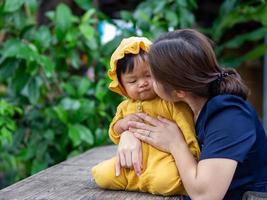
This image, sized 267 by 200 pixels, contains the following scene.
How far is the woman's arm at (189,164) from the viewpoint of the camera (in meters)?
1.50

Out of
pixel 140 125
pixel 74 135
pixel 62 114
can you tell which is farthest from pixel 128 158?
pixel 62 114

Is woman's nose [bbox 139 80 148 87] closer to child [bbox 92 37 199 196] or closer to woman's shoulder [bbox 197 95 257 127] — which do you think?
child [bbox 92 37 199 196]

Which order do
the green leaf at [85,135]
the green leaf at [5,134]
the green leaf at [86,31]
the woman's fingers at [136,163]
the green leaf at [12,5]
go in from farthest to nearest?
the green leaf at [86,31], the green leaf at [12,5], the green leaf at [85,135], the green leaf at [5,134], the woman's fingers at [136,163]

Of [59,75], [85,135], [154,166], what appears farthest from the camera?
[59,75]

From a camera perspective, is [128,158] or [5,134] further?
[5,134]

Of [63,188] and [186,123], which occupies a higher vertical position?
[186,123]

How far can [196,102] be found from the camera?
1.67 metres

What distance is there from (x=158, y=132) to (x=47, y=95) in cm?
211

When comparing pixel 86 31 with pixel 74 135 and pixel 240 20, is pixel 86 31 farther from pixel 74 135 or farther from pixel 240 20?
pixel 240 20

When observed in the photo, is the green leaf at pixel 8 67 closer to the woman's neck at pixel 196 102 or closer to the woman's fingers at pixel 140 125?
the woman's fingers at pixel 140 125

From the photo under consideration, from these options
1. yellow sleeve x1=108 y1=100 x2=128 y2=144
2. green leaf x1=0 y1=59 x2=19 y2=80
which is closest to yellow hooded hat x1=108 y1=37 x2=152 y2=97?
yellow sleeve x1=108 y1=100 x2=128 y2=144

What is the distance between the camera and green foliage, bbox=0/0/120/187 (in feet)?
10.9

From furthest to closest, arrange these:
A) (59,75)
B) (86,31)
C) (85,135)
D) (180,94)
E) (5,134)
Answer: (59,75) < (86,31) < (85,135) < (5,134) < (180,94)

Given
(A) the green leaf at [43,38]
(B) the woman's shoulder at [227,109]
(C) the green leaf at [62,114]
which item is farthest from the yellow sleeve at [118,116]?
(A) the green leaf at [43,38]
